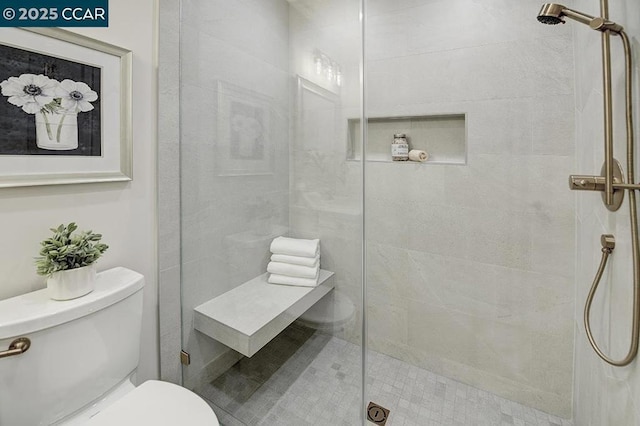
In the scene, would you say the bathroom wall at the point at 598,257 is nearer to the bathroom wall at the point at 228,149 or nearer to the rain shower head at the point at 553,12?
the rain shower head at the point at 553,12

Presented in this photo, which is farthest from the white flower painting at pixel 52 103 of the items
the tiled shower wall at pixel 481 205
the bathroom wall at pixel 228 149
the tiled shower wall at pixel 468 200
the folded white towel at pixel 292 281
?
the tiled shower wall at pixel 481 205

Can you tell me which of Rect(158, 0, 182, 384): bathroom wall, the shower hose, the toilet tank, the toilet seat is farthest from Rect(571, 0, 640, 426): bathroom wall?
Rect(158, 0, 182, 384): bathroom wall

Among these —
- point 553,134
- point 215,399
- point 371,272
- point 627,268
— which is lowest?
point 215,399

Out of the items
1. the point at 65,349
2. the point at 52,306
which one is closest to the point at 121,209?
the point at 52,306

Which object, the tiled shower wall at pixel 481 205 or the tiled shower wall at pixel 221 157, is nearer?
the tiled shower wall at pixel 221 157

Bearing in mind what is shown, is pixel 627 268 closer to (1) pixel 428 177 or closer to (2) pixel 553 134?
(2) pixel 553 134

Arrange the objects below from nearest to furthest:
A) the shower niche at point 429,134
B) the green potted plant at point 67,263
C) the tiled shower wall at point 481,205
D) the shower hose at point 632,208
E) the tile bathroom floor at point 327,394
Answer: the shower hose at point 632,208 < the green potted plant at point 67,263 < the tile bathroom floor at point 327,394 < the tiled shower wall at point 481,205 < the shower niche at point 429,134

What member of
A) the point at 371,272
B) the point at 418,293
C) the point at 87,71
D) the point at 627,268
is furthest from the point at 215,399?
the point at 627,268

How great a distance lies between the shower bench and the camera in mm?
1271

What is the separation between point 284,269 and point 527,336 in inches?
51.5

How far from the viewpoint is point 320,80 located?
121cm

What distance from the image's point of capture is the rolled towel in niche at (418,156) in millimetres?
1753

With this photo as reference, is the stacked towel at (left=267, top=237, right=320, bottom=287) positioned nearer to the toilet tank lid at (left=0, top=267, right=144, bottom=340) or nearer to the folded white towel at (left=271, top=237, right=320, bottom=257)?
the folded white towel at (left=271, top=237, right=320, bottom=257)

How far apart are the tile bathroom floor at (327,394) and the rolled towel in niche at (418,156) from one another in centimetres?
112
